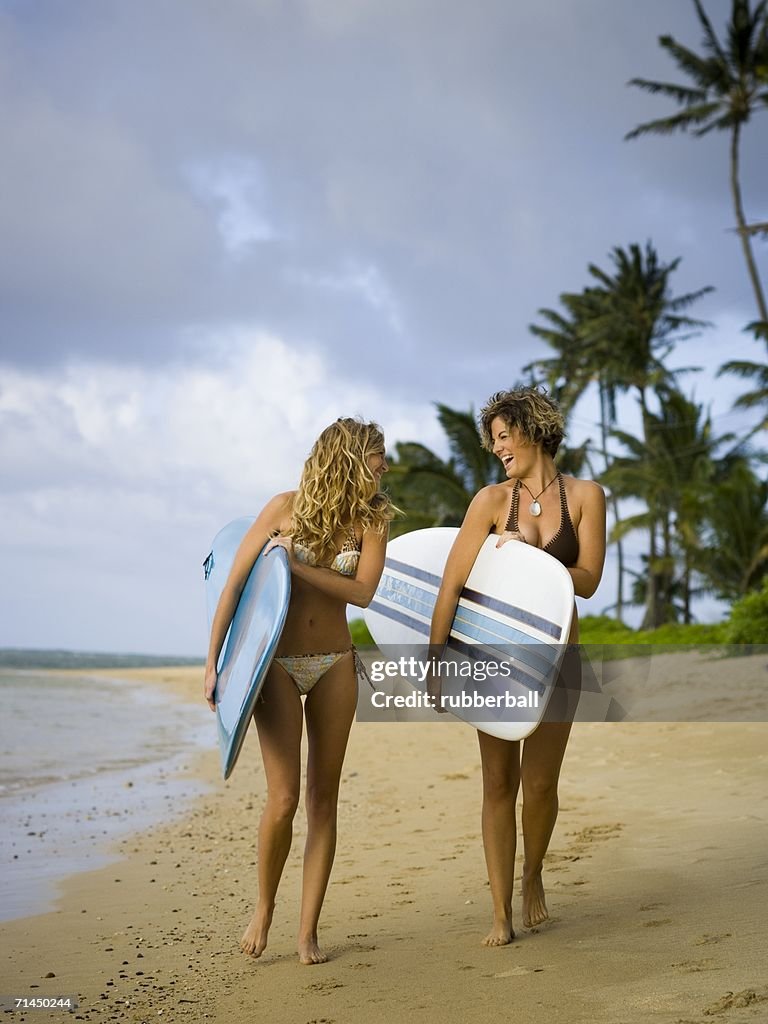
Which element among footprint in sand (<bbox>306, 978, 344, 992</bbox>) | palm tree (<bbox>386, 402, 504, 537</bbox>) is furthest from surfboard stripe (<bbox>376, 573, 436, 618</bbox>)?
palm tree (<bbox>386, 402, 504, 537</bbox>)

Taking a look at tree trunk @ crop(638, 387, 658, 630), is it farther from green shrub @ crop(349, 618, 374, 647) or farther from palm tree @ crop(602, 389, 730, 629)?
green shrub @ crop(349, 618, 374, 647)

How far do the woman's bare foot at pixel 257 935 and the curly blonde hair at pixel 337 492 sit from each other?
3.72 feet

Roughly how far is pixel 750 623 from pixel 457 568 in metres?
11.2

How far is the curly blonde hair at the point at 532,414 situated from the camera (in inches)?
129

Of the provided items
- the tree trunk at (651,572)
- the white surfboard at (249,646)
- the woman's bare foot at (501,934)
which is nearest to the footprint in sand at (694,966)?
the woman's bare foot at (501,934)

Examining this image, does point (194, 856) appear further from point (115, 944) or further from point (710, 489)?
point (710, 489)

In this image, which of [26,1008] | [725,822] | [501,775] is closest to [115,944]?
[26,1008]

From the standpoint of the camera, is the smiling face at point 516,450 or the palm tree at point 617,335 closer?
the smiling face at point 516,450

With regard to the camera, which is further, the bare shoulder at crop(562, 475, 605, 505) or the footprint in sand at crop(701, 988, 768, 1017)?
the bare shoulder at crop(562, 475, 605, 505)

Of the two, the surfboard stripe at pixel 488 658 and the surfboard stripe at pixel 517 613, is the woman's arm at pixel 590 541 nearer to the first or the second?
the surfboard stripe at pixel 517 613

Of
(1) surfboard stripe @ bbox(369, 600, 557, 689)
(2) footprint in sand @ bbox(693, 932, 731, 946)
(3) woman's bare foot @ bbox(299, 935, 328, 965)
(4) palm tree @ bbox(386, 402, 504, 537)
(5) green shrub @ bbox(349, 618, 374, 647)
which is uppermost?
(4) palm tree @ bbox(386, 402, 504, 537)

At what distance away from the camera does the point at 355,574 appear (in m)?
3.17

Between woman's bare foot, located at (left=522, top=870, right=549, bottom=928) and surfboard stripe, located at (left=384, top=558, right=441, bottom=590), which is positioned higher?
surfboard stripe, located at (left=384, top=558, right=441, bottom=590)

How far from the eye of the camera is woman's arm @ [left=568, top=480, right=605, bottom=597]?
323cm
